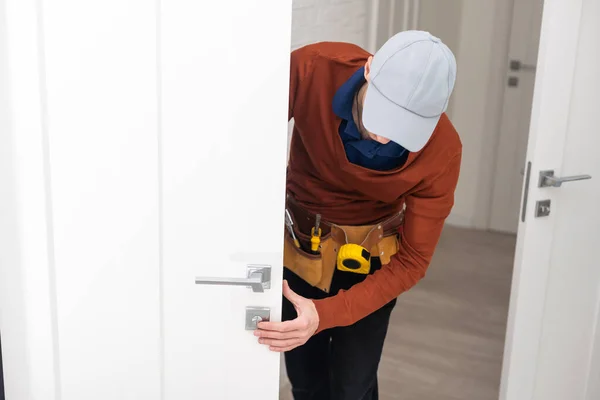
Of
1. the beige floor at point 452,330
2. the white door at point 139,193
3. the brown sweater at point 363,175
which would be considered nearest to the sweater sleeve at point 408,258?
the brown sweater at point 363,175

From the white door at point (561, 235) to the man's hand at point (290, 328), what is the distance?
80 cm

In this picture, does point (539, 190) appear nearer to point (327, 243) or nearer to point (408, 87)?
point (327, 243)

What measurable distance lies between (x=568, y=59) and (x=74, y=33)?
126 cm

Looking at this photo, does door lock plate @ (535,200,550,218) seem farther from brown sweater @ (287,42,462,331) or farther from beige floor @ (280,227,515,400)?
beige floor @ (280,227,515,400)

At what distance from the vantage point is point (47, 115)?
1.38 metres

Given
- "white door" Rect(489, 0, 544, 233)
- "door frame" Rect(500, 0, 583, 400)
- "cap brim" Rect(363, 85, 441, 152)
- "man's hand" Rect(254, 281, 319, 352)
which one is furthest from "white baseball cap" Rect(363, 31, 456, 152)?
"white door" Rect(489, 0, 544, 233)

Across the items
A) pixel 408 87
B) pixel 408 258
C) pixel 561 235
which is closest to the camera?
pixel 408 87

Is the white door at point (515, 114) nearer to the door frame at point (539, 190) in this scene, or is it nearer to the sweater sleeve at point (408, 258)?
the door frame at point (539, 190)

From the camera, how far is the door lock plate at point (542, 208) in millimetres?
2086

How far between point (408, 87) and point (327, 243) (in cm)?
53

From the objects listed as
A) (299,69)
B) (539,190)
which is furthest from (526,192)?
(299,69)

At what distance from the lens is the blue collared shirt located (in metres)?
1.59

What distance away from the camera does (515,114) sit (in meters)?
4.29

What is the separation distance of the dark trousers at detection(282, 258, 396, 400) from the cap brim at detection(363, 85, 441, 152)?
20.6 inches
